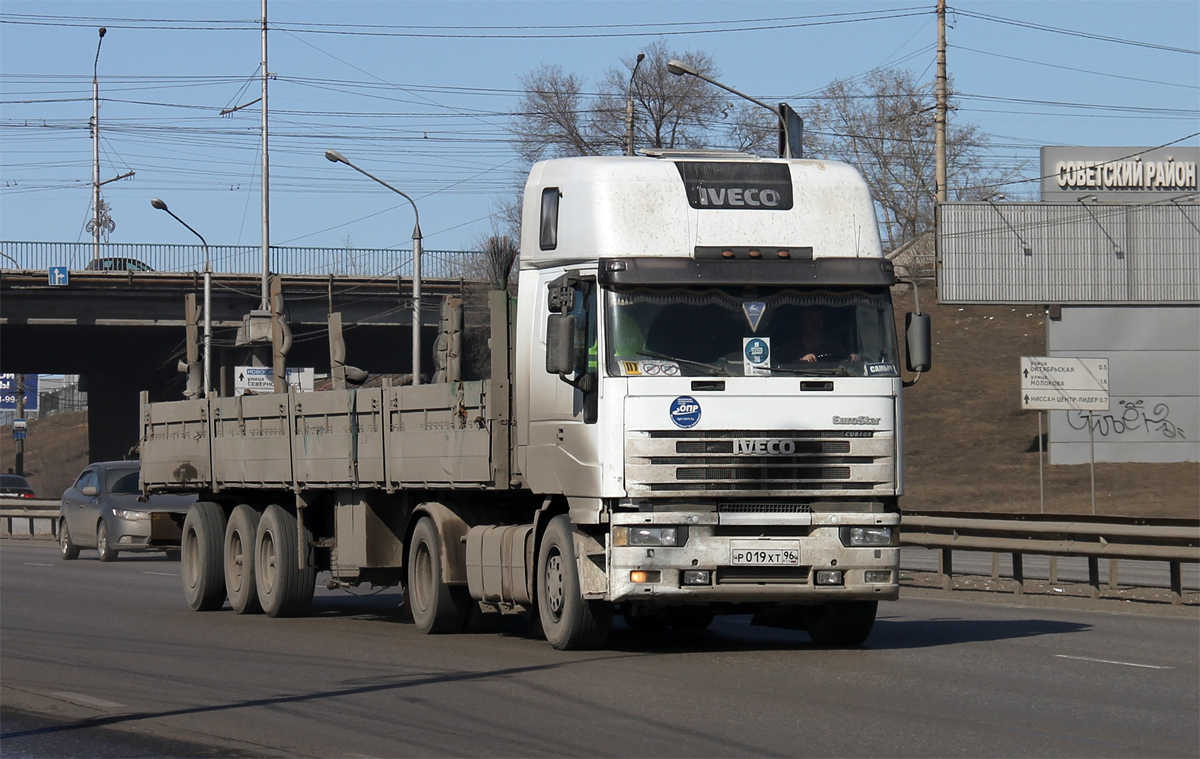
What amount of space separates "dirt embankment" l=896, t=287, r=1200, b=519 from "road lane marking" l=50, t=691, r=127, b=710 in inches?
1086

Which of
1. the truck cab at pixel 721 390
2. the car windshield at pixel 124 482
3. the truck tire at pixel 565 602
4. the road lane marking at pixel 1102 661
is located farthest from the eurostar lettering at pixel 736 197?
the car windshield at pixel 124 482

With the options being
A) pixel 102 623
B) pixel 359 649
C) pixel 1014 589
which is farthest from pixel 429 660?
pixel 1014 589

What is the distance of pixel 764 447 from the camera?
1120 cm

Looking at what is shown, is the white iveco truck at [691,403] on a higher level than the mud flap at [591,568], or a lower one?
higher

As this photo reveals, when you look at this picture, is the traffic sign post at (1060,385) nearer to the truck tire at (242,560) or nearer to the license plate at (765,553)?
the truck tire at (242,560)

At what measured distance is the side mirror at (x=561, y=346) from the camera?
1118cm

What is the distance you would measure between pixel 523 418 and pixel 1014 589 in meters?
8.43

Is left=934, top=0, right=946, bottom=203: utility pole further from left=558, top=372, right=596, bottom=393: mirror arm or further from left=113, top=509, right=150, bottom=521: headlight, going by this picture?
left=558, top=372, right=596, bottom=393: mirror arm

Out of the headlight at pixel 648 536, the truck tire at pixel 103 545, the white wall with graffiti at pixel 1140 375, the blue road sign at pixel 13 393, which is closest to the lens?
the headlight at pixel 648 536

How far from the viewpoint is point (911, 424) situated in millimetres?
48312

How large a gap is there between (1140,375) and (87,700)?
41855 mm

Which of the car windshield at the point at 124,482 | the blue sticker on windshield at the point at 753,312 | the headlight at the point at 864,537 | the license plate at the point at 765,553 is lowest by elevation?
the car windshield at the point at 124,482

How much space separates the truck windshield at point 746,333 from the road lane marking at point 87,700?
383 centimetres

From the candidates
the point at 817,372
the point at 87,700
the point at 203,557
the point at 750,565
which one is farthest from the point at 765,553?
the point at 203,557
